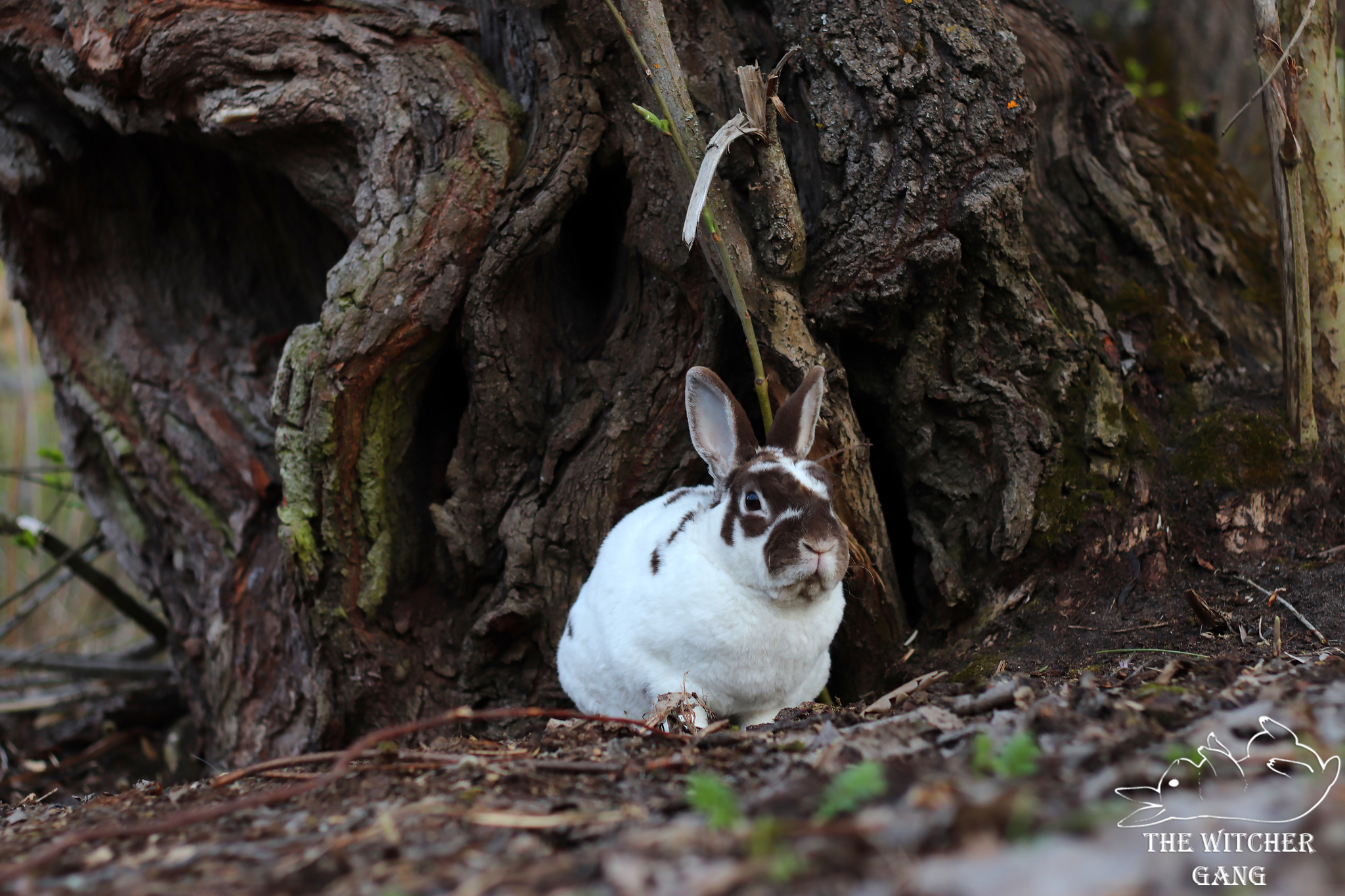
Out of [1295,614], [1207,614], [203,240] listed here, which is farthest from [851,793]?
[203,240]

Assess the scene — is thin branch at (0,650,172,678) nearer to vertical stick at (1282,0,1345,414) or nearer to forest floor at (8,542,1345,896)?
forest floor at (8,542,1345,896)

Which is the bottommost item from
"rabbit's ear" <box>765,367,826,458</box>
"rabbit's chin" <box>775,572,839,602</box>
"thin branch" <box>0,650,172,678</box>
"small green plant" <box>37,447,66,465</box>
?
"thin branch" <box>0,650,172,678</box>

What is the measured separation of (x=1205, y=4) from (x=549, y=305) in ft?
17.8

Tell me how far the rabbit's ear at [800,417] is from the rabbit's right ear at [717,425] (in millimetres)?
114

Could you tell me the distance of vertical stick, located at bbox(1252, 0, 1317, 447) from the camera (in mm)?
3629

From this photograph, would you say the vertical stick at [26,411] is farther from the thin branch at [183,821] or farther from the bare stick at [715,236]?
the thin branch at [183,821]

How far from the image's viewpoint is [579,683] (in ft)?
13.3

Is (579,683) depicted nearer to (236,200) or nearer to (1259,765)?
(1259,765)

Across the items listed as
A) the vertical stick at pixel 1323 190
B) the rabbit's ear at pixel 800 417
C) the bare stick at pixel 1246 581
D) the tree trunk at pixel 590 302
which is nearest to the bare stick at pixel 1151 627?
the bare stick at pixel 1246 581

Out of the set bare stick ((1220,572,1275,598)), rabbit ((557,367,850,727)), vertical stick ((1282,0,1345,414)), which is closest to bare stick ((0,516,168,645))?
rabbit ((557,367,850,727))

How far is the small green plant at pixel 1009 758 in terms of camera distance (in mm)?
1906

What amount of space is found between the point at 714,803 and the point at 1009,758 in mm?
641

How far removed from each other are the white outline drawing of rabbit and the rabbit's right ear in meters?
2.08

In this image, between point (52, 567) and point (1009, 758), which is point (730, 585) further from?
point (52, 567)
